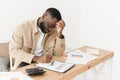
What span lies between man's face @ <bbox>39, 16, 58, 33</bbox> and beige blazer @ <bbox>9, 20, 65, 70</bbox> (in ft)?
0.23

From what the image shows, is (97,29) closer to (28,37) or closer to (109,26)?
(109,26)

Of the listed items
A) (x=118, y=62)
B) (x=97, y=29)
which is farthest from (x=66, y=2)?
(x=118, y=62)

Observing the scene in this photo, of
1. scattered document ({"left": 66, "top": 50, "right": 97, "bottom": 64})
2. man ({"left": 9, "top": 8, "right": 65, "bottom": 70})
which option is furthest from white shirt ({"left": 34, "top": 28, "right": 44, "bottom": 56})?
scattered document ({"left": 66, "top": 50, "right": 97, "bottom": 64})

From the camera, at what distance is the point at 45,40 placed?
7.39 feet

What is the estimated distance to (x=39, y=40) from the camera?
2.22 m

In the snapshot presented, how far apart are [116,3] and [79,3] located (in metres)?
0.66

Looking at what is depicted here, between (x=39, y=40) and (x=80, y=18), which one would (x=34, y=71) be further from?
(x=80, y=18)

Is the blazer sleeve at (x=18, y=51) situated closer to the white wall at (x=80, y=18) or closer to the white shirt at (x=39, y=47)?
the white shirt at (x=39, y=47)

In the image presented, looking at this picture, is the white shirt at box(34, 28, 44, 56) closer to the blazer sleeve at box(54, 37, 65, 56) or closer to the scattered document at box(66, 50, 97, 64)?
the blazer sleeve at box(54, 37, 65, 56)

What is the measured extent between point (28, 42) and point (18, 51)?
0.53 feet

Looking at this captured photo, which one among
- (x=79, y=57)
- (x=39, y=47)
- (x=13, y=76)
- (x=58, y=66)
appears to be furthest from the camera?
(x=39, y=47)

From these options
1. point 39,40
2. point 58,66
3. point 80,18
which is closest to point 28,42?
point 39,40

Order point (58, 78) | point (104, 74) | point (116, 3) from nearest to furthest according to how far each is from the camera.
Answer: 1. point (58, 78)
2. point (104, 74)
3. point (116, 3)

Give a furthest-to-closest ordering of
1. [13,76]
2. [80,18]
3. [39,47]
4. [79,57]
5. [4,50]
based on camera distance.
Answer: [80,18]
[4,50]
[39,47]
[79,57]
[13,76]
